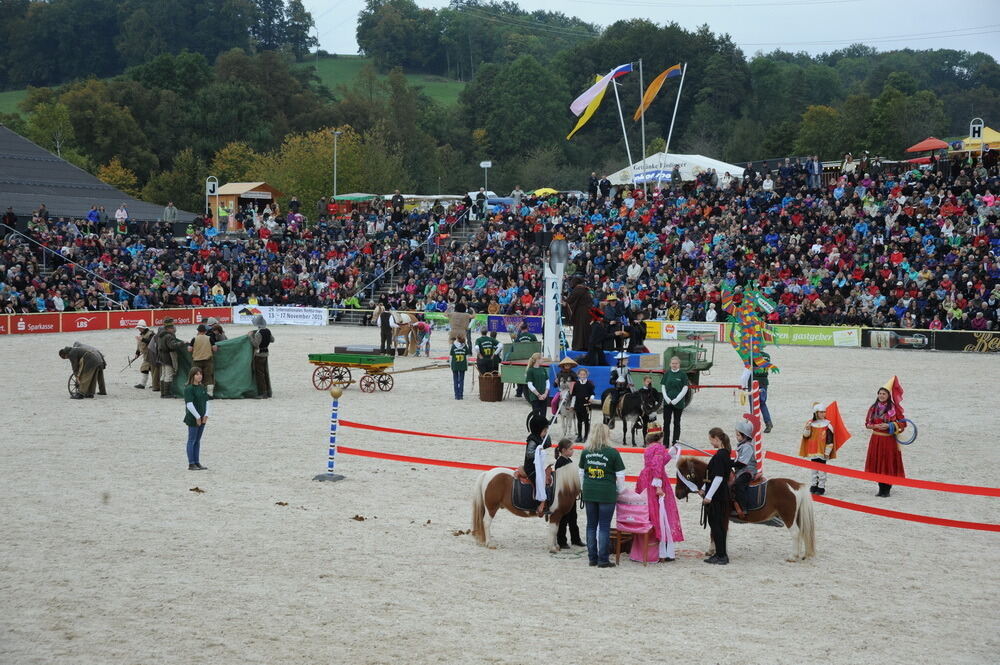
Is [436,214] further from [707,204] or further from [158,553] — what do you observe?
[158,553]

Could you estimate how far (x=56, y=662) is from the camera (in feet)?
27.0

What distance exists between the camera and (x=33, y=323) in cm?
3809

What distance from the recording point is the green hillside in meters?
133

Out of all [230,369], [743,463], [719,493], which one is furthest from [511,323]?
[719,493]

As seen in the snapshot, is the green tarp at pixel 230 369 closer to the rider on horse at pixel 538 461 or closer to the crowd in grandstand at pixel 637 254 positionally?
the rider on horse at pixel 538 461

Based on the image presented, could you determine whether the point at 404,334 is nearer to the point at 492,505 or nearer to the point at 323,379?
the point at 323,379

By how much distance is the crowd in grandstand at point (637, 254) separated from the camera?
37.2 m

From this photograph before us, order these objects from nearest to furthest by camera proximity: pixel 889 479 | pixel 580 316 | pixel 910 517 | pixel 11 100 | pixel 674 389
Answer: pixel 910 517 → pixel 889 479 → pixel 674 389 → pixel 580 316 → pixel 11 100

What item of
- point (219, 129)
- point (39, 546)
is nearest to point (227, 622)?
point (39, 546)

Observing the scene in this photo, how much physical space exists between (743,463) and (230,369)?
14013 mm

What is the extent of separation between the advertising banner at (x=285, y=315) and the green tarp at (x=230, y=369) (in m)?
21.4

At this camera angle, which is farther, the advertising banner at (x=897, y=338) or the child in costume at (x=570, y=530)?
the advertising banner at (x=897, y=338)

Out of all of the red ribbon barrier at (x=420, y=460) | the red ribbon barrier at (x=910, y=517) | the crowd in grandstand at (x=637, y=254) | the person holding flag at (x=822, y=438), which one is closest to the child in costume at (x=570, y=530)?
the red ribbon barrier at (x=420, y=460)

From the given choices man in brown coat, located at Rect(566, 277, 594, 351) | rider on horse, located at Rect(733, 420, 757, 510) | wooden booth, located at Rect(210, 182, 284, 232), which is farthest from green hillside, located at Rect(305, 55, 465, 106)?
rider on horse, located at Rect(733, 420, 757, 510)
